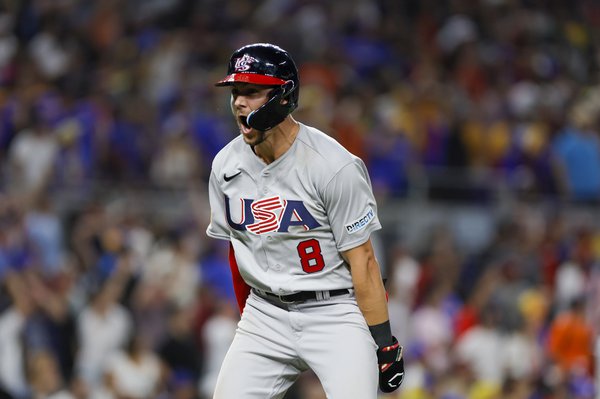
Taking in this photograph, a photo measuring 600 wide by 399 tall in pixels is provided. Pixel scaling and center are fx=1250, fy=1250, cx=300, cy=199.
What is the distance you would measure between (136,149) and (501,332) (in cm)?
390

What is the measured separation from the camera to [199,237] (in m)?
11.5

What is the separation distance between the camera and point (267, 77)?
197 inches

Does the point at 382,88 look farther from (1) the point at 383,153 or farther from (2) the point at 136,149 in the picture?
(2) the point at 136,149

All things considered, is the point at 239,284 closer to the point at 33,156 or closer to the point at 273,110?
the point at 273,110

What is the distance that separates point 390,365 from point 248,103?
3.97 feet

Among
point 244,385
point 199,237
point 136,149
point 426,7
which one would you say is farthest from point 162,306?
point 426,7

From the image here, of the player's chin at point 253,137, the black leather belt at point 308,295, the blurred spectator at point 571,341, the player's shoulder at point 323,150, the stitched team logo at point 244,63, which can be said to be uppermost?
the stitched team logo at point 244,63

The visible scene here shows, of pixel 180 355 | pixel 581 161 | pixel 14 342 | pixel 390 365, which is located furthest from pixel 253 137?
pixel 581 161

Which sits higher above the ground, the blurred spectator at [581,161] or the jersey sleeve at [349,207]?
the jersey sleeve at [349,207]

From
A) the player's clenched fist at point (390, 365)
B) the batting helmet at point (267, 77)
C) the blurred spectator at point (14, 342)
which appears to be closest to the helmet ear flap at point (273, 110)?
the batting helmet at point (267, 77)

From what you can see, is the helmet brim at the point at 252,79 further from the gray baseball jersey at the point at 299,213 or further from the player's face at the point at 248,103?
the gray baseball jersey at the point at 299,213

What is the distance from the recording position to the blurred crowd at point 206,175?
10367 millimetres

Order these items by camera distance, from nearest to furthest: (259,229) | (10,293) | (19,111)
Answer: (259,229), (10,293), (19,111)

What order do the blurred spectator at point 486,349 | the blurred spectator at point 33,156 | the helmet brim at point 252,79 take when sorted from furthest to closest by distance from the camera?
the blurred spectator at point 33,156
the blurred spectator at point 486,349
the helmet brim at point 252,79
